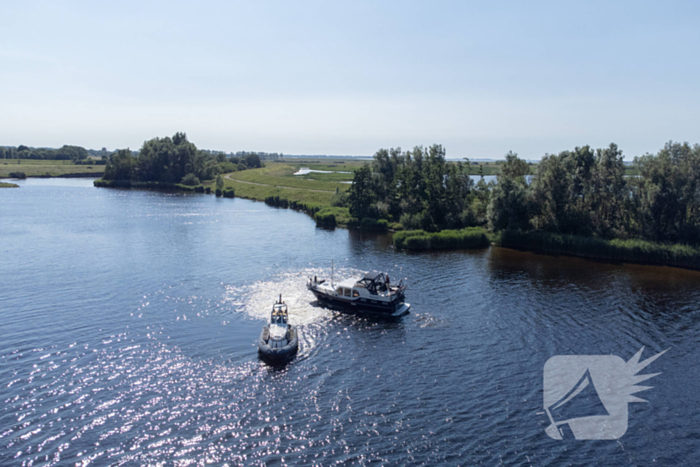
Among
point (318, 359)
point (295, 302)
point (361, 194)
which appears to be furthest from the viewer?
point (361, 194)

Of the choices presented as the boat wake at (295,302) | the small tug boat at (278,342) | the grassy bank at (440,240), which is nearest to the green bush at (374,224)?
the grassy bank at (440,240)

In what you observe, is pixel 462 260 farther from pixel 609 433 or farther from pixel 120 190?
pixel 120 190

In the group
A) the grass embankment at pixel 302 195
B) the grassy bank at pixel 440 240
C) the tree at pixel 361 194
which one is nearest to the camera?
the grassy bank at pixel 440 240

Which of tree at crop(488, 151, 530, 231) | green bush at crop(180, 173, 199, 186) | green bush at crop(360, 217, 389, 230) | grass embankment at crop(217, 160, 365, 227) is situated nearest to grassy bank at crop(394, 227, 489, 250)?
tree at crop(488, 151, 530, 231)

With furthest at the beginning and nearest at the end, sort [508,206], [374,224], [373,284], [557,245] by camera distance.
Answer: [374,224]
[508,206]
[557,245]
[373,284]

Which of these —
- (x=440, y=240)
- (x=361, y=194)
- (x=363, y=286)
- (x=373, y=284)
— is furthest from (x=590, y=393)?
(x=361, y=194)

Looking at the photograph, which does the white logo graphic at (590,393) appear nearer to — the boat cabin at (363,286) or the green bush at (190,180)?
the boat cabin at (363,286)

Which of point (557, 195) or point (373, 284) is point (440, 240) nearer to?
point (557, 195)
